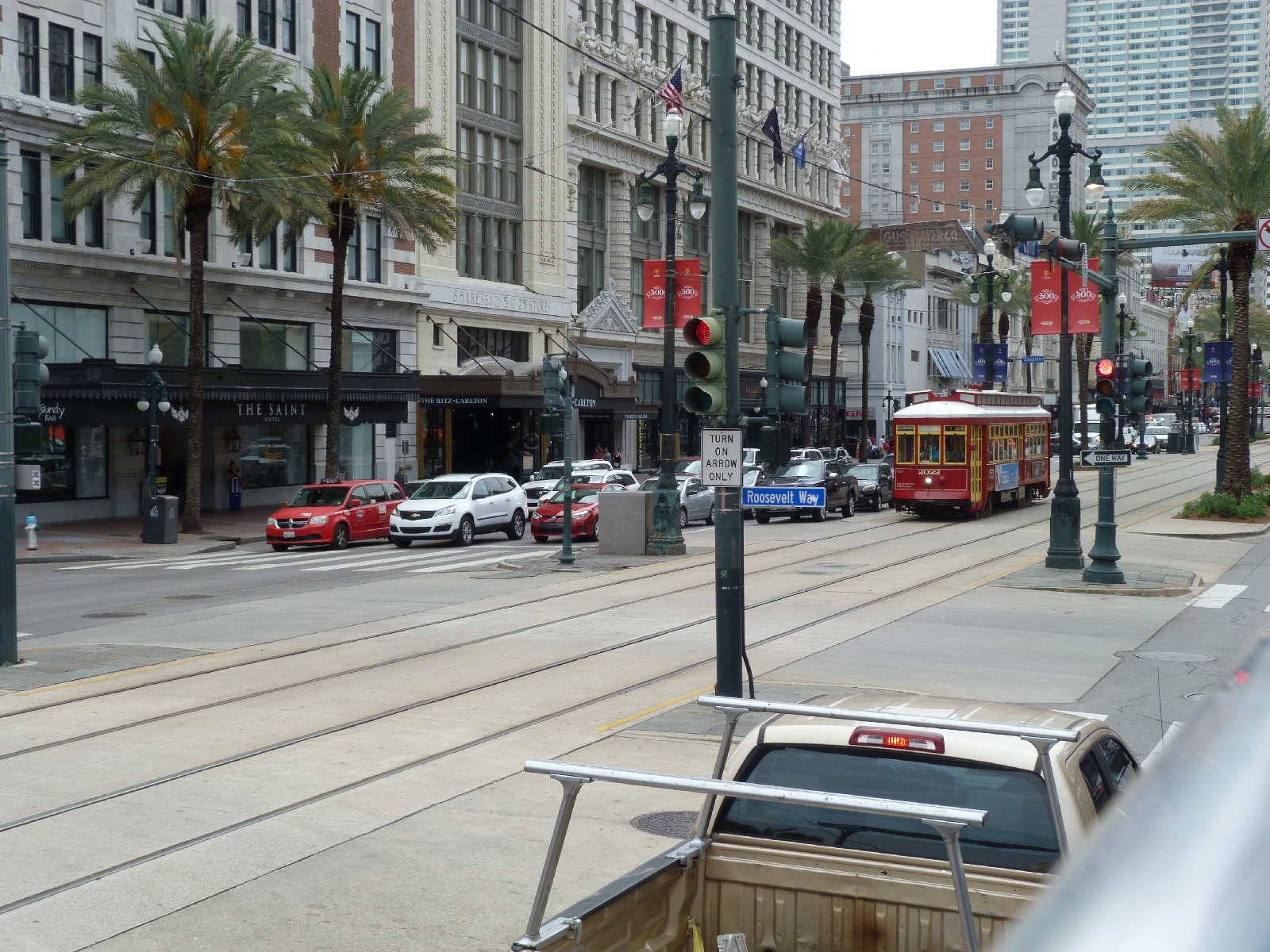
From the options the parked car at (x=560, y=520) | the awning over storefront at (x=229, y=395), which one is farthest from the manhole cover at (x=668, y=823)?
the awning over storefront at (x=229, y=395)

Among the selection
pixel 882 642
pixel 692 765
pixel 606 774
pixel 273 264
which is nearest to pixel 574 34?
pixel 273 264

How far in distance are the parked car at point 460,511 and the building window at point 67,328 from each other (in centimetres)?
1186

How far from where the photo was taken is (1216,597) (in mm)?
23078

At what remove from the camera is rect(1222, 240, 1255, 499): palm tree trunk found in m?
37.0

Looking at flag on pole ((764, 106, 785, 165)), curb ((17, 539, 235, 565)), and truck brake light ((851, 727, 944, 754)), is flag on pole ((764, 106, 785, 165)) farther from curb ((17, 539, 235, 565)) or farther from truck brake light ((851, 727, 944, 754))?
truck brake light ((851, 727, 944, 754))

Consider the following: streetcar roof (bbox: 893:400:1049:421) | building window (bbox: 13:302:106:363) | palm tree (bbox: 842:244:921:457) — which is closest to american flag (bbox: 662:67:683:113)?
streetcar roof (bbox: 893:400:1049:421)

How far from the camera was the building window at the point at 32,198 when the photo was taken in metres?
39.0

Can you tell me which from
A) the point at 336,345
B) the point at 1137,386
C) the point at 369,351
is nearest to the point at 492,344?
the point at 369,351

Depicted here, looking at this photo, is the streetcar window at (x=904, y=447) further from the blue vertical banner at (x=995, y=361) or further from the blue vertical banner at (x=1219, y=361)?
the blue vertical banner at (x=995, y=361)

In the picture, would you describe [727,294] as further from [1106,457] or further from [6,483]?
[1106,457]

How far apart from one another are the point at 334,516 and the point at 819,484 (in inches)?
553

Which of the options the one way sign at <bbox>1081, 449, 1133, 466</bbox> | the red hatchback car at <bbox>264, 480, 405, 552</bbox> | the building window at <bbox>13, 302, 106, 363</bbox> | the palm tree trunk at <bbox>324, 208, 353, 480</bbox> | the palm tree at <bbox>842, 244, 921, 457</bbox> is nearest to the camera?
the one way sign at <bbox>1081, 449, 1133, 466</bbox>

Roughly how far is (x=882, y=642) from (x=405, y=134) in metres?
29.8

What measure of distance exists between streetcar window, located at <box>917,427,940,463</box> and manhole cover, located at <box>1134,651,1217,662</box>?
21813 millimetres
